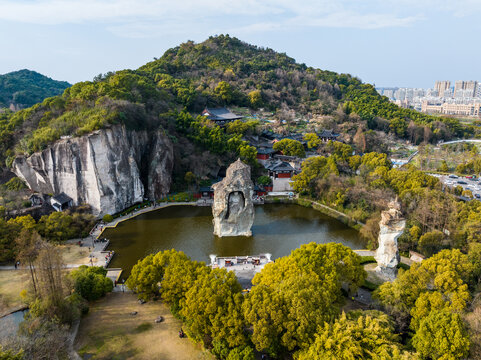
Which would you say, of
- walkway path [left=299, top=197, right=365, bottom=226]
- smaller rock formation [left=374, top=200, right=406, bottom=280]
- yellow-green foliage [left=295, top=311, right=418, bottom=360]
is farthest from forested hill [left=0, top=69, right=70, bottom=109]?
yellow-green foliage [left=295, top=311, right=418, bottom=360]

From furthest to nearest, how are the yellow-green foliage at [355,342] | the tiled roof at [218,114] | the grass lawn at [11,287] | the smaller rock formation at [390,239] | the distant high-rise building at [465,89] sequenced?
the distant high-rise building at [465,89] < the tiled roof at [218,114] < the smaller rock formation at [390,239] < the grass lawn at [11,287] < the yellow-green foliage at [355,342]

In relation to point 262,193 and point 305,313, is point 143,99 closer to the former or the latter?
point 262,193

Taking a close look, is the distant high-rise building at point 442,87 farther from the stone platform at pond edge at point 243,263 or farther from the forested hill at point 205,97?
the stone platform at pond edge at point 243,263

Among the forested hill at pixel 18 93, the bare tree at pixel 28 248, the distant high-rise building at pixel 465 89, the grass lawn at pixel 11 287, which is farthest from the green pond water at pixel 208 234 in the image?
the distant high-rise building at pixel 465 89

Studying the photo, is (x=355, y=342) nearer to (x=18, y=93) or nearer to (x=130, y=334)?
(x=130, y=334)

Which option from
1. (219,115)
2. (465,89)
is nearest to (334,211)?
(219,115)

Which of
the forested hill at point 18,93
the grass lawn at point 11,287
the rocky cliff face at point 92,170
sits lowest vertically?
the grass lawn at point 11,287

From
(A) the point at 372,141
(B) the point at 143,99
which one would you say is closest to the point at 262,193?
(B) the point at 143,99
